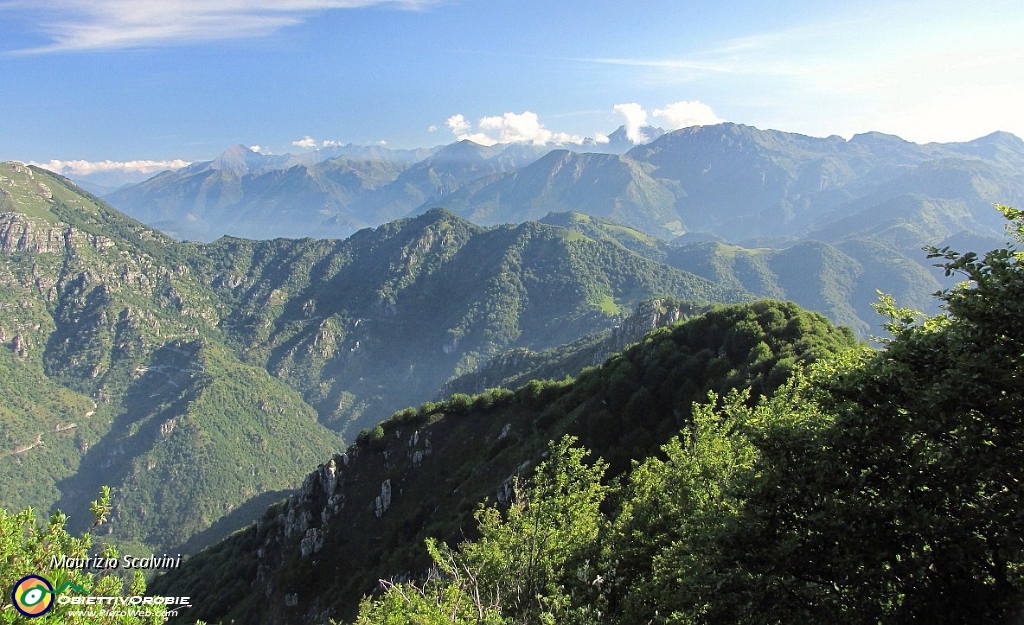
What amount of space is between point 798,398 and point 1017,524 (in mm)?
7992

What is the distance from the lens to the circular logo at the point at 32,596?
1307 centimetres

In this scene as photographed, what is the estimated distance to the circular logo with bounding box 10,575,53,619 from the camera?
1307 cm

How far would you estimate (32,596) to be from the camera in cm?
1330

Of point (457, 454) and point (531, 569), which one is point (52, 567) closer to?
point (531, 569)

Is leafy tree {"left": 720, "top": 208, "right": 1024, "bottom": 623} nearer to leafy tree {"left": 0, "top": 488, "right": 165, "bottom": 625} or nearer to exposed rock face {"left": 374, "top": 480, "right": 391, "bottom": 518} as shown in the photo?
leafy tree {"left": 0, "top": 488, "right": 165, "bottom": 625}

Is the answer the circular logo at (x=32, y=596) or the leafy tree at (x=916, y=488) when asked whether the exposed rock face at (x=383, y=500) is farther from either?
the leafy tree at (x=916, y=488)

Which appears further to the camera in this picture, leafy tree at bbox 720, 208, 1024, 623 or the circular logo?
the circular logo

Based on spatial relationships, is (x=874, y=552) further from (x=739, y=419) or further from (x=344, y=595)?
(x=344, y=595)

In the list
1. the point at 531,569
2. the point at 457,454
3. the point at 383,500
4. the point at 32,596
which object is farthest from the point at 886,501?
the point at 383,500

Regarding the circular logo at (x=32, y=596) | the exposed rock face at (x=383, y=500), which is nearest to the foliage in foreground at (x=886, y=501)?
the circular logo at (x=32, y=596)

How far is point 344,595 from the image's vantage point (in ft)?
230

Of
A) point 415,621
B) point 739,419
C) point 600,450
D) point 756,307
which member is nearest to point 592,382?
point 600,450

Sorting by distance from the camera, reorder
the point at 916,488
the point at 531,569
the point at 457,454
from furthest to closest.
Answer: the point at 457,454 < the point at 531,569 < the point at 916,488

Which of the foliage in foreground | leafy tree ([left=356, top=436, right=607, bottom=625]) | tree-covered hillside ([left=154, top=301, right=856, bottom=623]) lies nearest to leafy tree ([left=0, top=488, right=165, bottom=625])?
leafy tree ([left=356, top=436, right=607, bottom=625])
